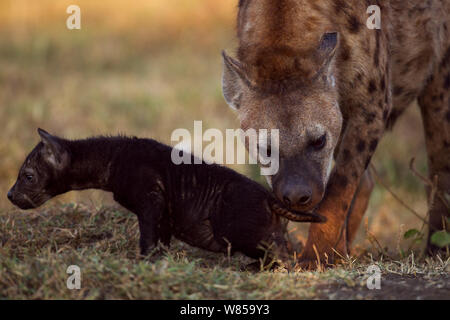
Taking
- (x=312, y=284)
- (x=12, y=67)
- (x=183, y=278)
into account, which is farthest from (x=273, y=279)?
(x=12, y=67)

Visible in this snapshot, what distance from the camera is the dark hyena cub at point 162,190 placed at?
3.44m

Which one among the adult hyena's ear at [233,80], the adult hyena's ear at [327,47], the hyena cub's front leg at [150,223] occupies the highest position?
the adult hyena's ear at [327,47]

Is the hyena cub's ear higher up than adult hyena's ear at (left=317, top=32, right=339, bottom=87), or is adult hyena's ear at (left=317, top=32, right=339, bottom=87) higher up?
adult hyena's ear at (left=317, top=32, right=339, bottom=87)

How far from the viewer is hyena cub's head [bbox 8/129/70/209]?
358cm

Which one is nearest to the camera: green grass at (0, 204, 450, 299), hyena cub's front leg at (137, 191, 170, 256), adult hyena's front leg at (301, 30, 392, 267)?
green grass at (0, 204, 450, 299)

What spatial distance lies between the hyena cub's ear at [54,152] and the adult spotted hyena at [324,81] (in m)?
0.90

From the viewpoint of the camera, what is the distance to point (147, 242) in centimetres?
337

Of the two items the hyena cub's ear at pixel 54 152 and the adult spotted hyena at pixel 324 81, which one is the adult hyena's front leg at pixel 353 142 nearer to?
the adult spotted hyena at pixel 324 81

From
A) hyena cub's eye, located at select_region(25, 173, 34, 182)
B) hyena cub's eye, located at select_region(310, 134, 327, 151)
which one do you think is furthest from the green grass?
hyena cub's eye, located at select_region(310, 134, 327, 151)

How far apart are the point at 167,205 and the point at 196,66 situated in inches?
282

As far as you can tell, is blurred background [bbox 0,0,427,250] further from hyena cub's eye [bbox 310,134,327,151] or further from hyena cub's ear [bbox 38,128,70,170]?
hyena cub's eye [bbox 310,134,327,151]

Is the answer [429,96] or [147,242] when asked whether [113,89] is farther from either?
[147,242]

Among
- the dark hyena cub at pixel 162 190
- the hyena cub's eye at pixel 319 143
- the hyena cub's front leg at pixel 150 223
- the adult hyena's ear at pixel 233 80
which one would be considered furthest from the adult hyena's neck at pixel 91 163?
the hyena cub's eye at pixel 319 143

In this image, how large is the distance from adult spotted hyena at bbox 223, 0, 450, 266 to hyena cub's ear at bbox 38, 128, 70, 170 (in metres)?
0.90
